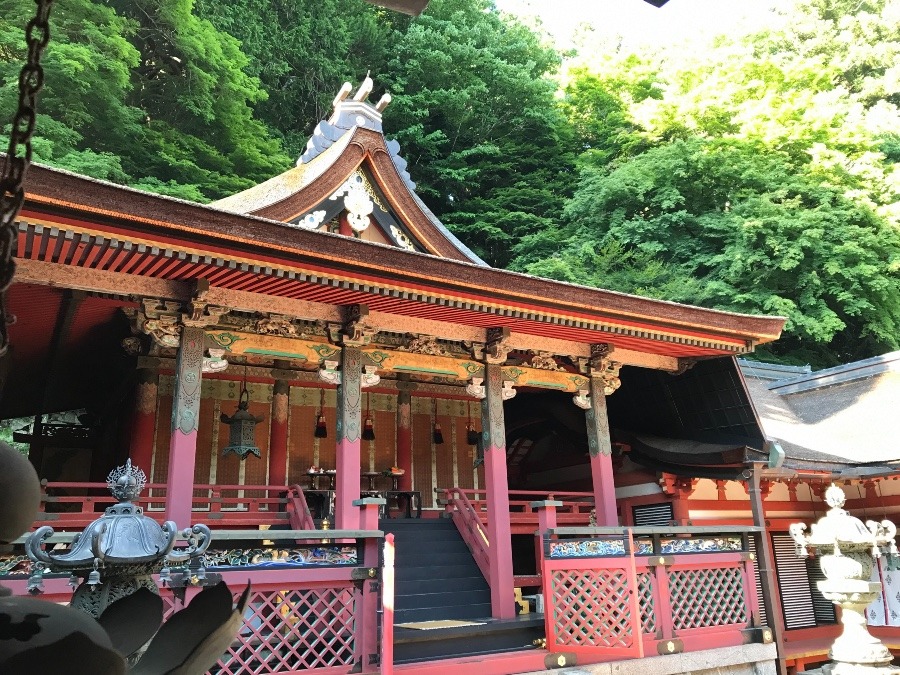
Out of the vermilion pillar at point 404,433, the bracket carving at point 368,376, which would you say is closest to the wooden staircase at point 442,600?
the vermilion pillar at point 404,433

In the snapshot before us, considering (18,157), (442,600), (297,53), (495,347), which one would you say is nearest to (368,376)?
(495,347)

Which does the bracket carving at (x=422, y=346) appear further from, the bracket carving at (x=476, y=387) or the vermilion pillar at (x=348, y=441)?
the vermilion pillar at (x=348, y=441)

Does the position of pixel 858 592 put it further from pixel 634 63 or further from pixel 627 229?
pixel 634 63

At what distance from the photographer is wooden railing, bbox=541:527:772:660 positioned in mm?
7586

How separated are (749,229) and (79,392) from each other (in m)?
18.4

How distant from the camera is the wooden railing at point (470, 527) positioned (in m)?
9.67

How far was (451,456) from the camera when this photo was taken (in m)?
14.1

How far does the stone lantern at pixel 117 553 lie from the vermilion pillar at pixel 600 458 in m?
7.08

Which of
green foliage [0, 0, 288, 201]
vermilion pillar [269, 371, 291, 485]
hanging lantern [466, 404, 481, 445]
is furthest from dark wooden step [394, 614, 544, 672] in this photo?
green foliage [0, 0, 288, 201]

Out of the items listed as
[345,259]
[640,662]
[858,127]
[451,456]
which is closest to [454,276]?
[345,259]

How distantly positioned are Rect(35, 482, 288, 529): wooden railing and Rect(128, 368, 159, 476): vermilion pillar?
1.79 feet

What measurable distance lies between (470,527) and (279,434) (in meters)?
4.08

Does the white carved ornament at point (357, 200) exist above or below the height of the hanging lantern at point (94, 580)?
above

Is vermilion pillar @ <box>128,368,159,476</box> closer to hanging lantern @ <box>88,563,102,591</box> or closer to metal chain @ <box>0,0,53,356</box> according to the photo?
hanging lantern @ <box>88,563,102,591</box>
